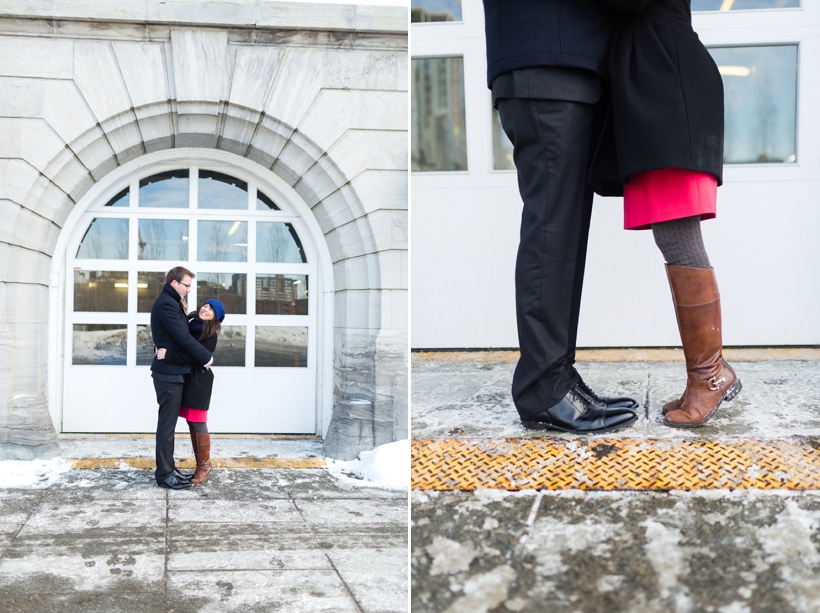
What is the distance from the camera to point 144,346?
5.88 m

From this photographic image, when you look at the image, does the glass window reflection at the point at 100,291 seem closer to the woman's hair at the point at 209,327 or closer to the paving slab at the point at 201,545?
the woman's hair at the point at 209,327

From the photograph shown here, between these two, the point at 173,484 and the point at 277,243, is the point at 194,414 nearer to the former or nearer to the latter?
the point at 173,484

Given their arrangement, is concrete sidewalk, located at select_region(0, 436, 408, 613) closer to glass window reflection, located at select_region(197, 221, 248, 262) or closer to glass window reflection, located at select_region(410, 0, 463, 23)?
glass window reflection, located at select_region(197, 221, 248, 262)

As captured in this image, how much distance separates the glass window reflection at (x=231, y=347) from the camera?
234 inches

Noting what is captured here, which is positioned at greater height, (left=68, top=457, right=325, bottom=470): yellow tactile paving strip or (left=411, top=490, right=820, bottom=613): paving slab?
(left=411, top=490, right=820, bottom=613): paving slab

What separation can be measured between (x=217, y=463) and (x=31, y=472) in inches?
49.4

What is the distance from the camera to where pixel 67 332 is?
18.9ft

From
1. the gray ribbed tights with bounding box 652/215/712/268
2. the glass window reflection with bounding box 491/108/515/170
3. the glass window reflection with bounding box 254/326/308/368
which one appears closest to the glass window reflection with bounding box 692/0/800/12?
the glass window reflection with bounding box 491/108/515/170

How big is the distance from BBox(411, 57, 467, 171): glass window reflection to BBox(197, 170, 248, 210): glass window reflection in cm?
200

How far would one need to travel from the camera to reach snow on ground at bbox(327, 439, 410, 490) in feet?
15.6

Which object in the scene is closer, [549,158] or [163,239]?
[549,158]

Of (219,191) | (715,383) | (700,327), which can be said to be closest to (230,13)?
(219,191)

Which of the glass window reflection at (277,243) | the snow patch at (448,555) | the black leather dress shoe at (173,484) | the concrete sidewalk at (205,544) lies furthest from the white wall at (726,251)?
the snow patch at (448,555)

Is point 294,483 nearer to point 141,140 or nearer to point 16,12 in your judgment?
point 141,140
